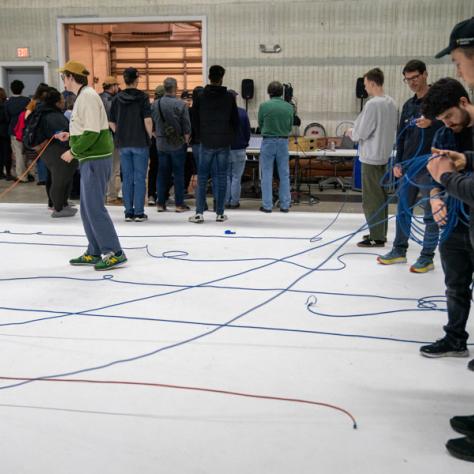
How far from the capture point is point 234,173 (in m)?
7.66

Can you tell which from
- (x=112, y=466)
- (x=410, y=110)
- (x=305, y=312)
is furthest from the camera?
(x=410, y=110)

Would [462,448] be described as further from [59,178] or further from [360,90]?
[360,90]

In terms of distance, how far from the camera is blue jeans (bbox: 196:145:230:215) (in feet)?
21.4

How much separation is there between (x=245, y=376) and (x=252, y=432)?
0.51 m

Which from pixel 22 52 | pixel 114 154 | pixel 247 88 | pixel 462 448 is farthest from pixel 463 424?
pixel 22 52

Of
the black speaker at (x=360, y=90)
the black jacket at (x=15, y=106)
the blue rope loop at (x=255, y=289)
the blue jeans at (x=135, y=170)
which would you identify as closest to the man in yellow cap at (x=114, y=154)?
the blue jeans at (x=135, y=170)

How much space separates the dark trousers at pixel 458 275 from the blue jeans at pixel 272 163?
→ 14.3 feet

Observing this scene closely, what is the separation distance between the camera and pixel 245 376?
2822mm

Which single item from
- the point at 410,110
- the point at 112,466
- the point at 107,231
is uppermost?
the point at 410,110

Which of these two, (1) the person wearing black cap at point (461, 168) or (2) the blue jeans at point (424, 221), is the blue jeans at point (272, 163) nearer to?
(2) the blue jeans at point (424, 221)

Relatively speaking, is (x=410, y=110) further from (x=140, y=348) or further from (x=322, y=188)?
(x=322, y=188)

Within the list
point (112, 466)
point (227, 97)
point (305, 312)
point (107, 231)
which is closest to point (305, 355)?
point (305, 312)

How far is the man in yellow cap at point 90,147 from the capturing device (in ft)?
14.3

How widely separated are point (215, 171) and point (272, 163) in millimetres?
952
